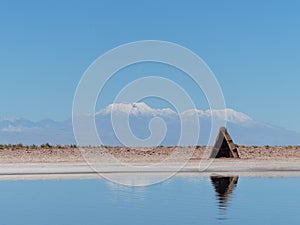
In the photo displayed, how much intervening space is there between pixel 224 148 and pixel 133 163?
630cm

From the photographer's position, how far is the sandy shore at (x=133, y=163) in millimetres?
30453

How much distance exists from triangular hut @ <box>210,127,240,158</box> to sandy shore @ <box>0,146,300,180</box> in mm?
909

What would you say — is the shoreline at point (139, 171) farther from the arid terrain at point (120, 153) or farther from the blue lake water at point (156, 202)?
the arid terrain at point (120, 153)

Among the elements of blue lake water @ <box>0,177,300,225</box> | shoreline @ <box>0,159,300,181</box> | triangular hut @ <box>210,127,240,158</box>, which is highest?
triangular hut @ <box>210,127,240,158</box>

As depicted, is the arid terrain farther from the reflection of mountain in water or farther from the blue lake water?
the blue lake water

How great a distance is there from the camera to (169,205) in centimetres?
1947

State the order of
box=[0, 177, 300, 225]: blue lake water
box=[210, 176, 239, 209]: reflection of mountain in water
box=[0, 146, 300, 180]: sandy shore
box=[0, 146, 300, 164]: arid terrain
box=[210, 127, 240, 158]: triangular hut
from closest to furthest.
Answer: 1. box=[0, 177, 300, 225]: blue lake water
2. box=[210, 176, 239, 209]: reflection of mountain in water
3. box=[0, 146, 300, 180]: sandy shore
4. box=[210, 127, 240, 158]: triangular hut
5. box=[0, 146, 300, 164]: arid terrain

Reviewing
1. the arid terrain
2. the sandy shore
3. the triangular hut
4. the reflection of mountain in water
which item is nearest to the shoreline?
the sandy shore

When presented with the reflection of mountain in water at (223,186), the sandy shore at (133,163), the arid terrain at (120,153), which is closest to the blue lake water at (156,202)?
the reflection of mountain in water at (223,186)

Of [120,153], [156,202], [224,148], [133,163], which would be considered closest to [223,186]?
[156,202]

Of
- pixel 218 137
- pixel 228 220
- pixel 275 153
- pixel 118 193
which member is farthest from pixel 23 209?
pixel 275 153

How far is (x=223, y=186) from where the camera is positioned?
958 inches

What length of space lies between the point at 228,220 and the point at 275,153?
1190 inches

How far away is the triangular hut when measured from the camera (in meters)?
40.8
